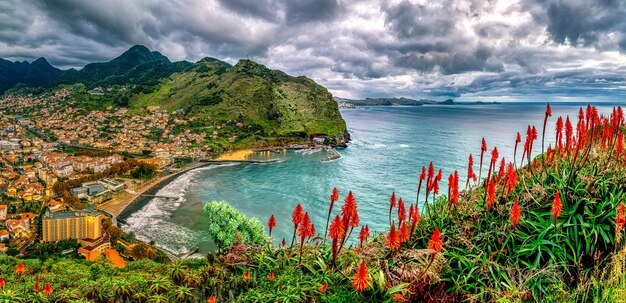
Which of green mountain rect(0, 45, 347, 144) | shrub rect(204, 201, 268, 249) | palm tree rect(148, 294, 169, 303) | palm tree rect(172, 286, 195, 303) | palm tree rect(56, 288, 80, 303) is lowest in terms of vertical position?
shrub rect(204, 201, 268, 249)

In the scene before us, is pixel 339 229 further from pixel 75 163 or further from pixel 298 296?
pixel 75 163

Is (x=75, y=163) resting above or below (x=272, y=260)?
below

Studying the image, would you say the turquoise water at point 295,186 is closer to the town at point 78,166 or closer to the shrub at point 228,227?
the town at point 78,166

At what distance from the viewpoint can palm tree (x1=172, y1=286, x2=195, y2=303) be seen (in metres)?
7.29

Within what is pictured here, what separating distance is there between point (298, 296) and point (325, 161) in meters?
72.6

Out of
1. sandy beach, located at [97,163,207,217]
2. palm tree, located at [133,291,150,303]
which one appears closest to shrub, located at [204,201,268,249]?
palm tree, located at [133,291,150,303]

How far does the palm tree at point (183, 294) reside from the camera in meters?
7.29

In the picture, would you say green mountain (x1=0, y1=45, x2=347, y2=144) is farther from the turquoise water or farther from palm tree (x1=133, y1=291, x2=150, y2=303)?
palm tree (x1=133, y1=291, x2=150, y2=303)

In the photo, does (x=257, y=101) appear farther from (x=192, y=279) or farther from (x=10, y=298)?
(x=192, y=279)

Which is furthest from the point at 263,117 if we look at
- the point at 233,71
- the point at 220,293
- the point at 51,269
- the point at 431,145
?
the point at 220,293

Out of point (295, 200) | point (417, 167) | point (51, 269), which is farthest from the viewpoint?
point (417, 167)

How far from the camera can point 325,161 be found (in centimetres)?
7794

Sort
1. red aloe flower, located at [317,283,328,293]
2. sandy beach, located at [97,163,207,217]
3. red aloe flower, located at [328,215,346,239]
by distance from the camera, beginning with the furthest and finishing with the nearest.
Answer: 1. sandy beach, located at [97,163,207,217]
2. red aloe flower, located at [317,283,328,293]
3. red aloe flower, located at [328,215,346,239]

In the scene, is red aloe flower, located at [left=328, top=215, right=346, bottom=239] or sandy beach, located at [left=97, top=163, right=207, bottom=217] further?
sandy beach, located at [left=97, top=163, right=207, bottom=217]
